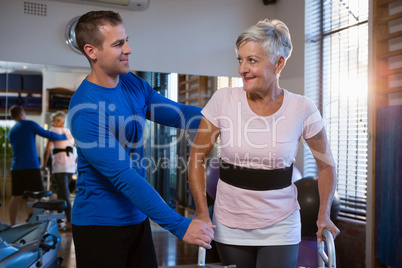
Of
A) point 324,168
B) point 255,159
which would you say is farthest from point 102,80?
point 324,168

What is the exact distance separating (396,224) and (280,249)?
66.2 inches

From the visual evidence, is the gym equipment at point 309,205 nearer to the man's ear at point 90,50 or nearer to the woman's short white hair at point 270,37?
the woman's short white hair at point 270,37

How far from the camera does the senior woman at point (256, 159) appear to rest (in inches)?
57.2

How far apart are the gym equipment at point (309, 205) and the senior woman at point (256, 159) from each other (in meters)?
1.54

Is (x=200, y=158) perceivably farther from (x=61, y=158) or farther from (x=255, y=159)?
(x=61, y=158)

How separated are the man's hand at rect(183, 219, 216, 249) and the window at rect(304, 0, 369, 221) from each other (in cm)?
243

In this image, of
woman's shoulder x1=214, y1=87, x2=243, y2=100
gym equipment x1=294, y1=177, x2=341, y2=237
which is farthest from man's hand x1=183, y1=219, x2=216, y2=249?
gym equipment x1=294, y1=177, x2=341, y2=237

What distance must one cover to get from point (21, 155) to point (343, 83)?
2.93 metres

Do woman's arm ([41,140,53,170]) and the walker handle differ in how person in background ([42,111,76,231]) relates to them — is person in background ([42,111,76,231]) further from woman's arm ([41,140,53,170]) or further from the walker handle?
the walker handle

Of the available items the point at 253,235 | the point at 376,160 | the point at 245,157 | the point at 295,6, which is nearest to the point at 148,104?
the point at 245,157

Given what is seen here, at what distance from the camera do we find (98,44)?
138 cm

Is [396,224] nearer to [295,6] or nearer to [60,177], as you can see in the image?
[295,6]

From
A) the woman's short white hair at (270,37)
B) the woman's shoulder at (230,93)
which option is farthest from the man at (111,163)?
the woman's short white hair at (270,37)

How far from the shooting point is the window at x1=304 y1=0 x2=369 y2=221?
3.43 metres
